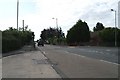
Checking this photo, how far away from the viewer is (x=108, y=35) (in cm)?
8681

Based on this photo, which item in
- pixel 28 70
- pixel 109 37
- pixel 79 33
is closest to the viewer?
pixel 28 70

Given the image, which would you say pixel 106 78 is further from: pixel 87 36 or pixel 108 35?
pixel 87 36

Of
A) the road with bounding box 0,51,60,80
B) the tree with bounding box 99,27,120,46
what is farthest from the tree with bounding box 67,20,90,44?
the road with bounding box 0,51,60,80

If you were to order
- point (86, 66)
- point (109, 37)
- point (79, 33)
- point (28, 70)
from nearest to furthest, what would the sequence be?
1. point (28, 70)
2. point (86, 66)
3. point (109, 37)
4. point (79, 33)

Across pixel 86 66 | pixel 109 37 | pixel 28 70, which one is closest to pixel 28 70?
pixel 28 70

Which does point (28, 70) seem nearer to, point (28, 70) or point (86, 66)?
point (28, 70)

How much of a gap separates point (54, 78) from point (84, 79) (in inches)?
59.1

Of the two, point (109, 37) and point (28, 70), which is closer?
point (28, 70)

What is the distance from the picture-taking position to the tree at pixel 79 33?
103438mm

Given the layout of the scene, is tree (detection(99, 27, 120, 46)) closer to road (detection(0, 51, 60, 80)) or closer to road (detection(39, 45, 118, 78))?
road (detection(39, 45, 118, 78))

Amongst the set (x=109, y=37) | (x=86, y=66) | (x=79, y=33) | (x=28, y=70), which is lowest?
(x=28, y=70)

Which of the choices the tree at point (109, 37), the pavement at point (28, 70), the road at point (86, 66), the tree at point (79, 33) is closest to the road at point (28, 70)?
the pavement at point (28, 70)

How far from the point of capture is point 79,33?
343ft

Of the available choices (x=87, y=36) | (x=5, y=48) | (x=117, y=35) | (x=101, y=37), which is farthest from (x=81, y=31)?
(x=5, y=48)
